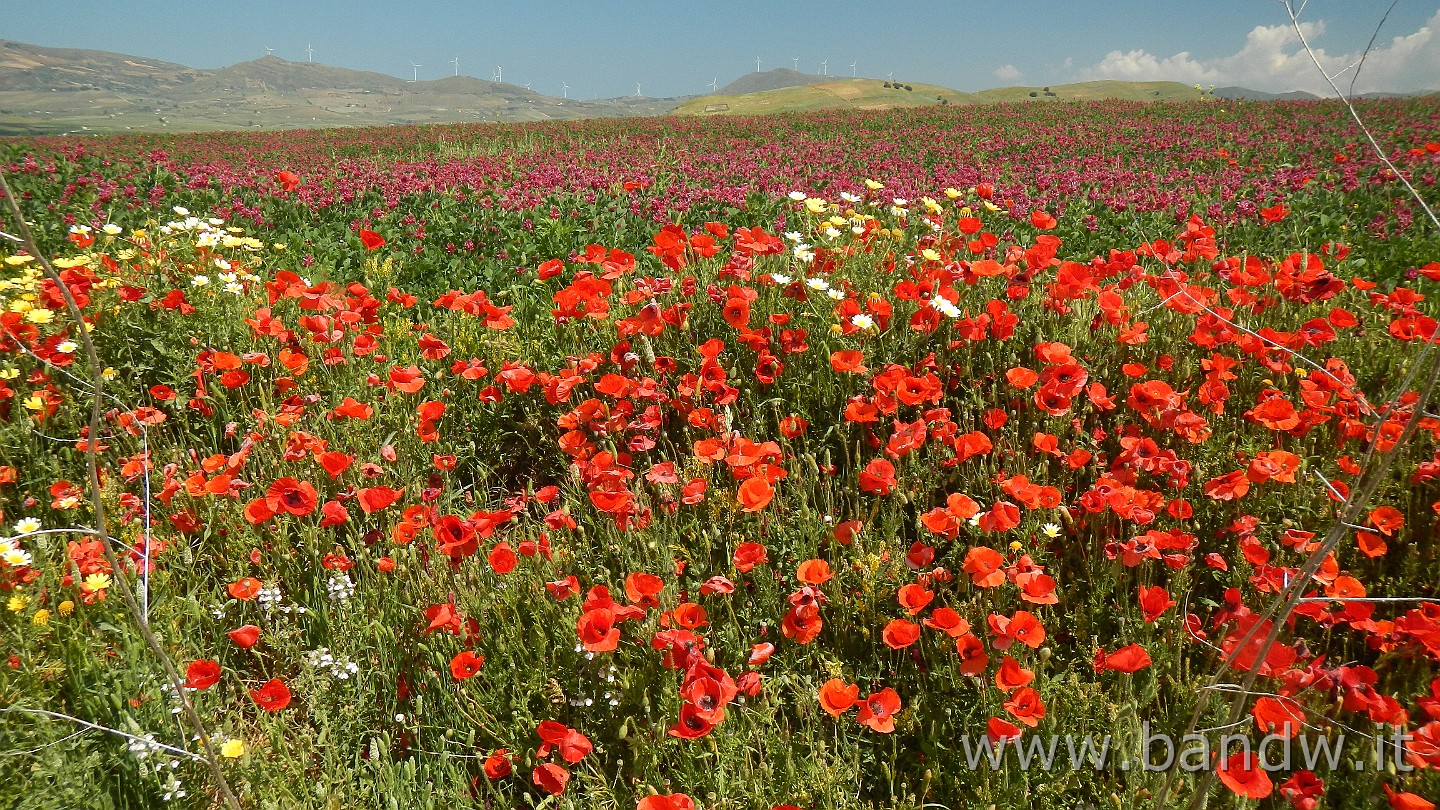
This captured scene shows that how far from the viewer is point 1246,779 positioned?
1438 mm

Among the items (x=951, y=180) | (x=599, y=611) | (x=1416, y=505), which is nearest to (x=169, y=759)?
(x=599, y=611)

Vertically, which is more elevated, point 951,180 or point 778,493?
point 951,180

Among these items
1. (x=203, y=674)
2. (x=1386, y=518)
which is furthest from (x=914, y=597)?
(x=203, y=674)

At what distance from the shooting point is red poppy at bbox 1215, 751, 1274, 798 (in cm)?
137

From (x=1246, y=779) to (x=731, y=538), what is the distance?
151cm

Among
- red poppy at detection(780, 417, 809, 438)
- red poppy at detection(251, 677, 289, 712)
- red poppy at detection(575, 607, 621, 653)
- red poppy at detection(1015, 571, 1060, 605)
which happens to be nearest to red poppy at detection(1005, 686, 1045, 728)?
red poppy at detection(1015, 571, 1060, 605)

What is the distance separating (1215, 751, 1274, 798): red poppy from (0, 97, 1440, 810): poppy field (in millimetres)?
12

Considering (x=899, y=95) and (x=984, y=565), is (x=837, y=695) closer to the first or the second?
(x=984, y=565)

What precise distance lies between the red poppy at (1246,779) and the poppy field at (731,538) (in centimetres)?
1

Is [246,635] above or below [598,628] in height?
below

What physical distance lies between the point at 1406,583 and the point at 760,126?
2517 cm

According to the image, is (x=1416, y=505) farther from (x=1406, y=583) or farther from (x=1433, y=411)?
(x=1433, y=411)

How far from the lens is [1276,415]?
7.78ft

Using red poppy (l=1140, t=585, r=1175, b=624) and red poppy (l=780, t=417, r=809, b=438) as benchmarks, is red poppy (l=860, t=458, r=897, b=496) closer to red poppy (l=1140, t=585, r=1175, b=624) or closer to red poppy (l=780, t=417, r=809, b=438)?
red poppy (l=780, t=417, r=809, b=438)
